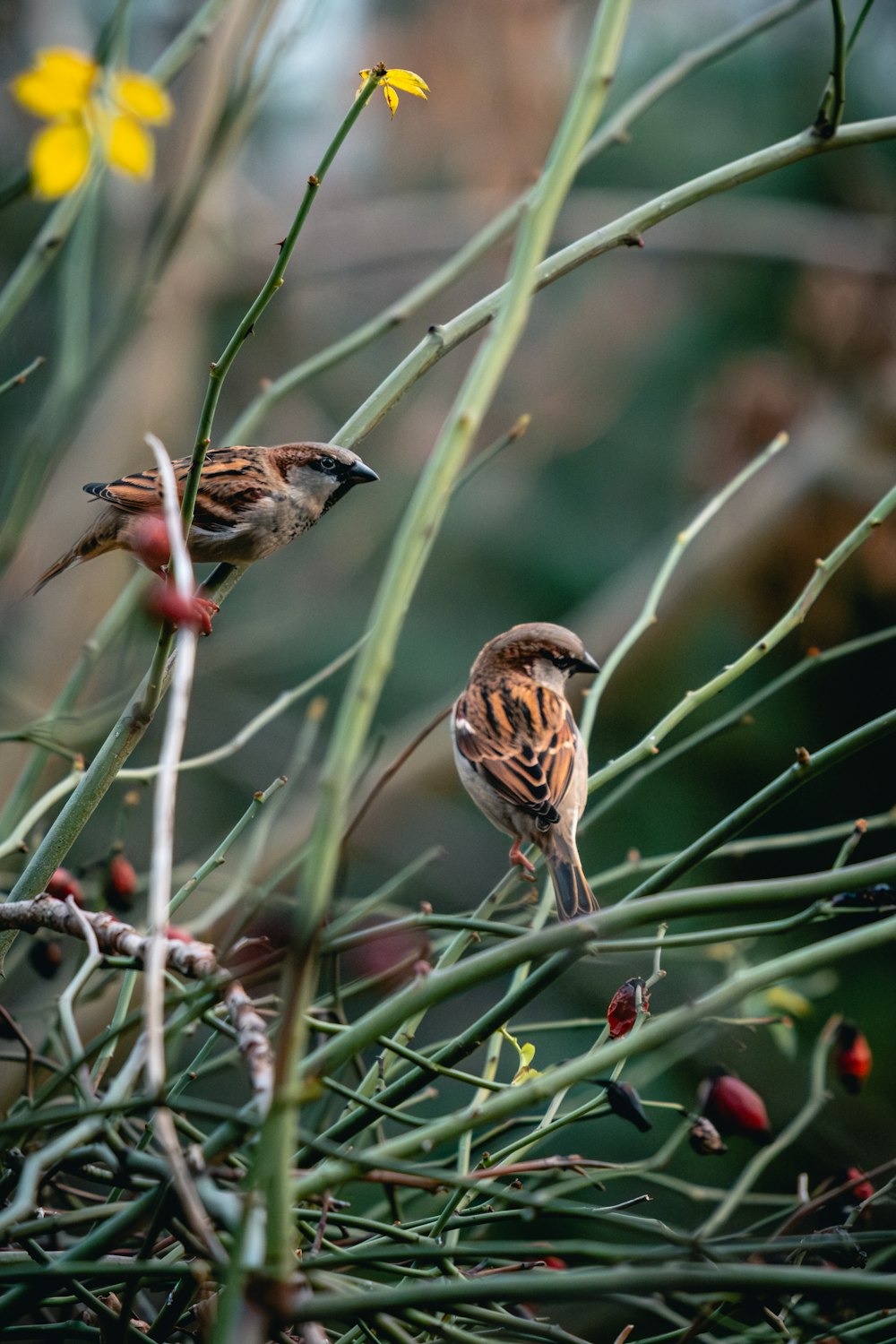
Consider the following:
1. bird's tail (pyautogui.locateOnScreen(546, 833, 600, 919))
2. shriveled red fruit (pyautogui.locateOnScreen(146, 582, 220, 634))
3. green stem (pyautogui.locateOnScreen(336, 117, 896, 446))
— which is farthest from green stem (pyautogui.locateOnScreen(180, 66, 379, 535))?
bird's tail (pyautogui.locateOnScreen(546, 833, 600, 919))

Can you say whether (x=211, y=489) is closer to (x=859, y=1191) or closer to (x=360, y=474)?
(x=360, y=474)

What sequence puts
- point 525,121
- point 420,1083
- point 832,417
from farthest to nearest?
1. point 525,121
2. point 832,417
3. point 420,1083

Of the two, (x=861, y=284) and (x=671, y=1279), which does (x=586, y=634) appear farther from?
(x=671, y=1279)

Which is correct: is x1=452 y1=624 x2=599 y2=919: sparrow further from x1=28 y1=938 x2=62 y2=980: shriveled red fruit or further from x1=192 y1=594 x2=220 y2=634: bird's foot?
x1=28 y1=938 x2=62 y2=980: shriveled red fruit

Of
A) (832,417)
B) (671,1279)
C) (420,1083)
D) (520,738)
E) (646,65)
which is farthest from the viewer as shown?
(646,65)

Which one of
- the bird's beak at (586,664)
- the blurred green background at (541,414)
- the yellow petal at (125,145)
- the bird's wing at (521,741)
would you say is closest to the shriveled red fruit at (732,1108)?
the bird's wing at (521,741)

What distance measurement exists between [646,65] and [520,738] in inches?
371

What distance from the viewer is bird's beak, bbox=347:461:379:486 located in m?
2.78

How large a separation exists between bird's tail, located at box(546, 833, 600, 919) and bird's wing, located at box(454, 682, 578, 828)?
8.0 inches

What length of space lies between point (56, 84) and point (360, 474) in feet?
5.96

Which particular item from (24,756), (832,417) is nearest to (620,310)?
(832,417)

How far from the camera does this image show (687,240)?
7836mm

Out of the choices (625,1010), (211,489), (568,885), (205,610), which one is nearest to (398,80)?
(205,610)

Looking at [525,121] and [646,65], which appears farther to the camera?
[646,65]
